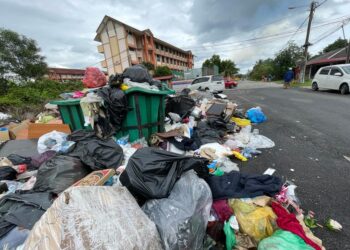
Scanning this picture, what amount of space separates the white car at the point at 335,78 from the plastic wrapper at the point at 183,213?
1023 centimetres

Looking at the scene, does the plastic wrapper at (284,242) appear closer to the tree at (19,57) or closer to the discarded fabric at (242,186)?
the discarded fabric at (242,186)

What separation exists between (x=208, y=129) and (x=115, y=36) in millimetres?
25567

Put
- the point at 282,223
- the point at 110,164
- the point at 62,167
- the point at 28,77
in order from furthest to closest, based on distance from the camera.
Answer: the point at 28,77
the point at 110,164
the point at 62,167
the point at 282,223

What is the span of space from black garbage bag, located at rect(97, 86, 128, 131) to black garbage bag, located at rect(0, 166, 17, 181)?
1441 millimetres

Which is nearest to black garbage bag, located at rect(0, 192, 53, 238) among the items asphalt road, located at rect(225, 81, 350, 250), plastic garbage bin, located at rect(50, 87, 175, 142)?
plastic garbage bin, located at rect(50, 87, 175, 142)

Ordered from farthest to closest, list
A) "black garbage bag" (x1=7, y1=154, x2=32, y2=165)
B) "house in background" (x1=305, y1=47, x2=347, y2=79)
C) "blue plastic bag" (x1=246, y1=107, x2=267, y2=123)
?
"house in background" (x1=305, y1=47, x2=347, y2=79)
"blue plastic bag" (x1=246, y1=107, x2=267, y2=123)
"black garbage bag" (x1=7, y1=154, x2=32, y2=165)

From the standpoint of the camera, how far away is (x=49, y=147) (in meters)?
3.02

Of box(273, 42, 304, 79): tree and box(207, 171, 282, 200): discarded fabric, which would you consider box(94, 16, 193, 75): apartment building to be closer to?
box(273, 42, 304, 79): tree

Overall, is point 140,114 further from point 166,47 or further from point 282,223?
point 166,47

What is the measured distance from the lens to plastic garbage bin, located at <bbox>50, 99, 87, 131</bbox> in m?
3.36

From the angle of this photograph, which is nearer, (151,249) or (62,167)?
(151,249)

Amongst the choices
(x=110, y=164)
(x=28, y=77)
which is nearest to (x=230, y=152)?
(x=110, y=164)

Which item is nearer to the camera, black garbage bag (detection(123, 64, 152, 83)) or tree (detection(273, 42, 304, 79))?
black garbage bag (detection(123, 64, 152, 83))

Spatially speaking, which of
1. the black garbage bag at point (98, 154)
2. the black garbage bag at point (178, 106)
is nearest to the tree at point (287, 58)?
the black garbage bag at point (178, 106)
